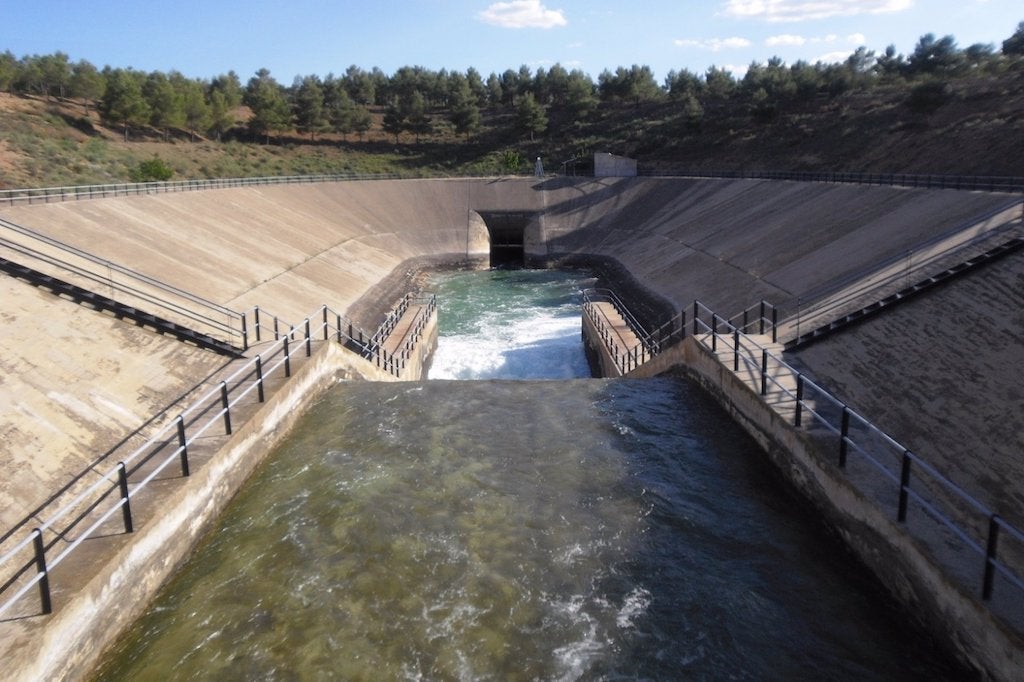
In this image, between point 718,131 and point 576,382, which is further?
point 718,131

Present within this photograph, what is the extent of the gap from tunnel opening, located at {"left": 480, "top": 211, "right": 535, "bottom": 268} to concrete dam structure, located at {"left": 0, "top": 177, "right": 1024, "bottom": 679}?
26.8 ft

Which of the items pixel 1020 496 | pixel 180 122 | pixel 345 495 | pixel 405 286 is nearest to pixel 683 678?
pixel 345 495

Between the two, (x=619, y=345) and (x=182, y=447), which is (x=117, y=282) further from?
(x=619, y=345)

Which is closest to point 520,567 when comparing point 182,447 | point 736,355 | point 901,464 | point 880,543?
point 880,543

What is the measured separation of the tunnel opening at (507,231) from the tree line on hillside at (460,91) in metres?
32.5

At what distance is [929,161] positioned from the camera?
1919 inches

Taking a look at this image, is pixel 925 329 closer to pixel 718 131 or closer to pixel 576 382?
pixel 576 382

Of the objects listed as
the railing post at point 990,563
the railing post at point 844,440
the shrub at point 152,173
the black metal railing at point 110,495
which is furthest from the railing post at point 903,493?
the shrub at point 152,173

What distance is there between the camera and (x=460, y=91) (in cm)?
9900

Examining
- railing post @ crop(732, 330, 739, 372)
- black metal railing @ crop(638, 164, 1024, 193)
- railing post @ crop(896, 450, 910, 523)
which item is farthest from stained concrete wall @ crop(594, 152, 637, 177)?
railing post @ crop(896, 450, 910, 523)

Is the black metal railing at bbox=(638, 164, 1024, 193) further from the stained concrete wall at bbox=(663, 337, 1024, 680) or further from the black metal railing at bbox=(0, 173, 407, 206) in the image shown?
the black metal railing at bbox=(0, 173, 407, 206)

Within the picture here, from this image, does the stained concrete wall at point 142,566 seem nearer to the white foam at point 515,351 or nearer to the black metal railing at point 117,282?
the black metal railing at point 117,282

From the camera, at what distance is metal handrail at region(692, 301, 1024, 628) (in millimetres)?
5961

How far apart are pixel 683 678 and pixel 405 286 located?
120 feet
